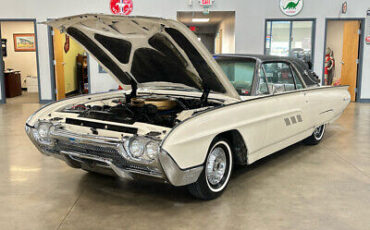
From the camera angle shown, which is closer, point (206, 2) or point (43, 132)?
point (43, 132)

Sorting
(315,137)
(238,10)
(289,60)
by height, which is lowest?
(315,137)

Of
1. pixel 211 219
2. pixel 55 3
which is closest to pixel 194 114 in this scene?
pixel 211 219

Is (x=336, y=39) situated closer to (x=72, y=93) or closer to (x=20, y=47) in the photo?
(x=72, y=93)

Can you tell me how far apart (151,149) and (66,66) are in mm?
9725

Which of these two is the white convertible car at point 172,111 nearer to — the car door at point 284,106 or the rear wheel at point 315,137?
the car door at point 284,106

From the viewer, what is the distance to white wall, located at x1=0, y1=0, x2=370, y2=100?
10.3m

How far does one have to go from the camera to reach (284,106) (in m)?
4.14

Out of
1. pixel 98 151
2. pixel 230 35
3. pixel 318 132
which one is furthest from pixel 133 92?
pixel 230 35

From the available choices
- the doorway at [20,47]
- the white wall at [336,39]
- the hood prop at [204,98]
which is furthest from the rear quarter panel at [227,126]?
the doorway at [20,47]

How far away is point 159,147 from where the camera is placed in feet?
8.88

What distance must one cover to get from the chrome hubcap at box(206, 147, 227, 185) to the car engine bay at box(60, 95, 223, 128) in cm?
44

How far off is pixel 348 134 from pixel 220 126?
13.2 feet

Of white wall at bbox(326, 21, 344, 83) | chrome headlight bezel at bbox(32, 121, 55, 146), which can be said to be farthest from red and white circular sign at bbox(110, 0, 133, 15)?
white wall at bbox(326, 21, 344, 83)

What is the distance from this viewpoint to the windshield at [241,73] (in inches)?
155
